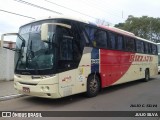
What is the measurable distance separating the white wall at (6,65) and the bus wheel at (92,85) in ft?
24.5

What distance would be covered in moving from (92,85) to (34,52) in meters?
3.06

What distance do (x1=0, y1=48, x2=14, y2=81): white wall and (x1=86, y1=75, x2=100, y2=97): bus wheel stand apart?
24.5 feet

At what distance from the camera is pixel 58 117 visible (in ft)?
25.0

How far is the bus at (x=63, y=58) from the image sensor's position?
29.0 ft

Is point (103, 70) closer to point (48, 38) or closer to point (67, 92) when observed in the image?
point (67, 92)

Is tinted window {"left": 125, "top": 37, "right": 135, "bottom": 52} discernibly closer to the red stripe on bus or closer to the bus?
the red stripe on bus

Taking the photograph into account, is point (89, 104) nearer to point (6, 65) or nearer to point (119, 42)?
point (119, 42)

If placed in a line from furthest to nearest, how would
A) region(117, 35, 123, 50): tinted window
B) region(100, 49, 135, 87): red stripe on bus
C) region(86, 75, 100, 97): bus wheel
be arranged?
region(117, 35, 123, 50): tinted window
region(100, 49, 135, 87): red stripe on bus
region(86, 75, 100, 97): bus wheel

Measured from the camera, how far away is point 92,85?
1084 centimetres

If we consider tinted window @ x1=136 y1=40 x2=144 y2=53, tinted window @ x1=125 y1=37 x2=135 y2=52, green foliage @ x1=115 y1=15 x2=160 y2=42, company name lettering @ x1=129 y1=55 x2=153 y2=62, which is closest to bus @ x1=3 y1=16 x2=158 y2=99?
tinted window @ x1=125 y1=37 x2=135 y2=52

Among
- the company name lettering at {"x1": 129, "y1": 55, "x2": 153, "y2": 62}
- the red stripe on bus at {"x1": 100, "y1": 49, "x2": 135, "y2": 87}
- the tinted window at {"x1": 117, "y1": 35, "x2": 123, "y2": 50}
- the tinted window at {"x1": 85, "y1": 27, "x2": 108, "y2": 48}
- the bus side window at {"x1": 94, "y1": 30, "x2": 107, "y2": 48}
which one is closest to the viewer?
the tinted window at {"x1": 85, "y1": 27, "x2": 108, "y2": 48}

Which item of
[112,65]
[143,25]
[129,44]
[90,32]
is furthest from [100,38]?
[143,25]

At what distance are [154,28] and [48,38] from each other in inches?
1880

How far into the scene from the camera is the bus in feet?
29.0
